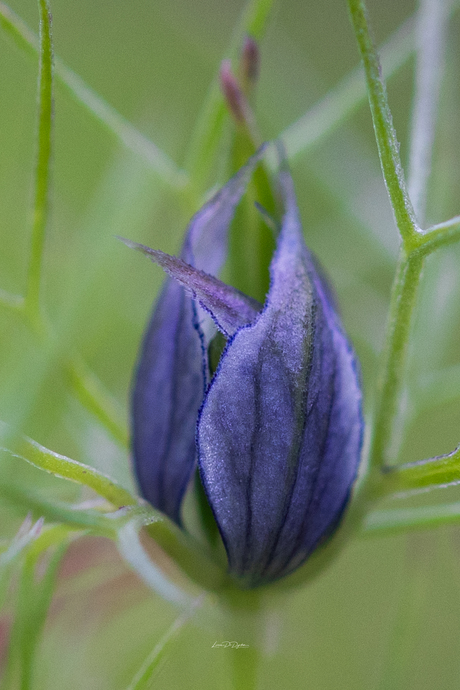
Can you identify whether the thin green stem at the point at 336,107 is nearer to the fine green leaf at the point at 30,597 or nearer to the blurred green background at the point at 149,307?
the blurred green background at the point at 149,307

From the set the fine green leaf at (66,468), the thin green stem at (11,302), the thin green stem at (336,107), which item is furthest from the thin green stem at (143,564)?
the thin green stem at (336,107)

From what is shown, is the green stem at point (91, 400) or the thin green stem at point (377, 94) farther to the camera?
the green stem at point (91, 400)

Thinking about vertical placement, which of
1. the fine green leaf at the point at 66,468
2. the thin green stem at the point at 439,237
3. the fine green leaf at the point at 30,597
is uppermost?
the thin green stem at the point at 439,237

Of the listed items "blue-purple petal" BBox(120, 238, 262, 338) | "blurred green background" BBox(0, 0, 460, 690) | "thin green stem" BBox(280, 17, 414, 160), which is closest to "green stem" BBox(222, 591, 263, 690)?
"blurred green background" BBox(0, 0, 460, 690)

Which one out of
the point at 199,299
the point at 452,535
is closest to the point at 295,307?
the point at 199,299

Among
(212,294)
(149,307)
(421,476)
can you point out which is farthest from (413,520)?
(149,307)

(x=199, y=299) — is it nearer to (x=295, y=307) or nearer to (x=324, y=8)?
(x=295, y=307)

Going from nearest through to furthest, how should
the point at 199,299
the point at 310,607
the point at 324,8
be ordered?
the point at 199,299 < the point at 310,607 < the point at 324,8
